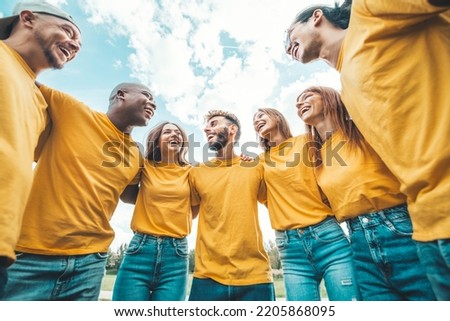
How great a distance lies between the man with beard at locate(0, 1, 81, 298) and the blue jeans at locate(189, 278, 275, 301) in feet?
3.39

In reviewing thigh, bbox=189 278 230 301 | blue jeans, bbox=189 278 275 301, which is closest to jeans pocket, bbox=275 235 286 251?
blue jeans, bbox=189 278 275 301

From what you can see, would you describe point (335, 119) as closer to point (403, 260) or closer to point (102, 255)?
point (403, 260)

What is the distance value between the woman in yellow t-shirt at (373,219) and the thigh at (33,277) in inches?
52.6

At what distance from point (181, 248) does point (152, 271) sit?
219 millimetres

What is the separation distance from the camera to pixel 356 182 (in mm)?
1276

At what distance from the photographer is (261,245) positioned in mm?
1745

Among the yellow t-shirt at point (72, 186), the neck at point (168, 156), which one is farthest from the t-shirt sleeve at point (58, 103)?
the neck at point (168, 156)

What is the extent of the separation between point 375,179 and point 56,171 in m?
1.51

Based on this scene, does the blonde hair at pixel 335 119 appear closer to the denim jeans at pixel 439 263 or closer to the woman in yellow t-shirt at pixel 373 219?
the woman in yellow t-shirt at pixel 373 219

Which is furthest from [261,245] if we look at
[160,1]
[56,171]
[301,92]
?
[160,1]

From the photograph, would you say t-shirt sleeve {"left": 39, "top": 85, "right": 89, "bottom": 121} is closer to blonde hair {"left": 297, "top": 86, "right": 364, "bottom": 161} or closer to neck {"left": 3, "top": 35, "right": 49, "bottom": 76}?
neck {"left": 3, "top": 35, "right": 49, "bottom": 76}
